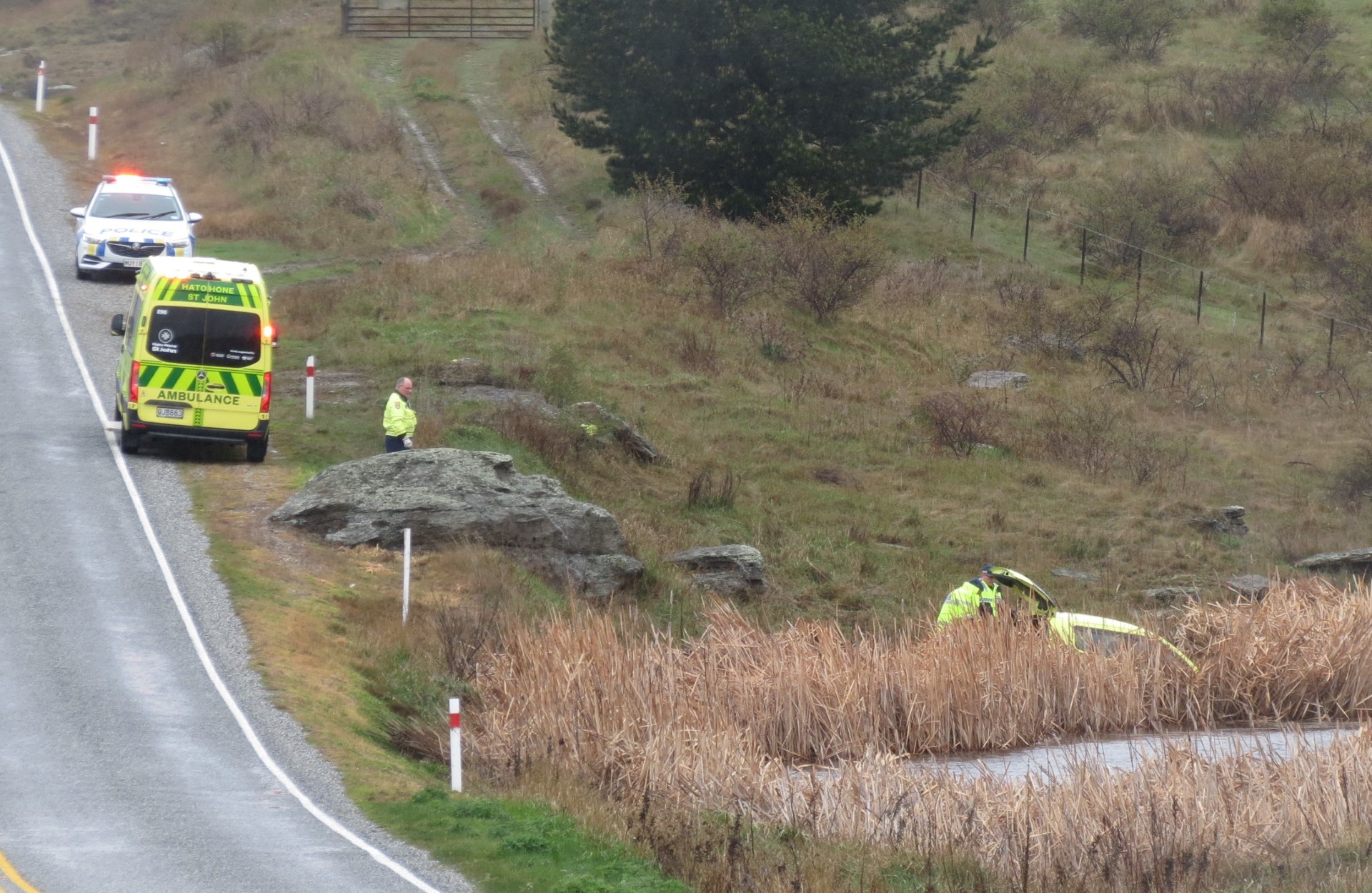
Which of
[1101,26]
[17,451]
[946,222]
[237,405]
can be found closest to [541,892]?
[237,405]

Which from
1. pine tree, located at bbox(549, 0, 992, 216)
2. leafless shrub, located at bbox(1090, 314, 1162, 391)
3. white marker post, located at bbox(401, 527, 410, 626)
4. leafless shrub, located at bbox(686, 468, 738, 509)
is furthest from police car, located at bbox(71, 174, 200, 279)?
leafless shrub, located at bbox(1090, 314, 1162, 391)

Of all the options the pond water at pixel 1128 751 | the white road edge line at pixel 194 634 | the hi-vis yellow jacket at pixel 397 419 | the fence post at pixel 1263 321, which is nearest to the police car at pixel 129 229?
the white road edge line at pixel 194 634

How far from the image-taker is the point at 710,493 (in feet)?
88.6

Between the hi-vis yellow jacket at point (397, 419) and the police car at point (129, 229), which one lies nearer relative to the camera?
the hi-vis yellow jacket at point (397, 419)

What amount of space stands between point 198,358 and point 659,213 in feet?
62.8

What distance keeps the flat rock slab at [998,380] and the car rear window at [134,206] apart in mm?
16261

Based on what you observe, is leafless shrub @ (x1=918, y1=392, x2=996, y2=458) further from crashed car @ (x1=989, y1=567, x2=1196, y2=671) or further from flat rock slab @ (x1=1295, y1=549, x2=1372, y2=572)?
crashed car @ (x1=989, y1=567, x2=1196, y2=671)

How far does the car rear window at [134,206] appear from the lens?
33.0 metres

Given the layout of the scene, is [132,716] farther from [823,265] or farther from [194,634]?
[823,265]

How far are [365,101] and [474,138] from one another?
325 cm

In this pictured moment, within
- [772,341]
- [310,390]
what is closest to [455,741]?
[310,390]

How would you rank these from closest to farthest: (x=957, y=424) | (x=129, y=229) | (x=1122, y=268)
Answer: (x=957, y=424) < (x=129, y=229) < (x=1122, y=268)

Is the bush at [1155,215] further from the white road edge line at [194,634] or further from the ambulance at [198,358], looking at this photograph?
the ambulance at [198,358]

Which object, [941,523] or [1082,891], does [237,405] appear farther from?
[1082,891]
